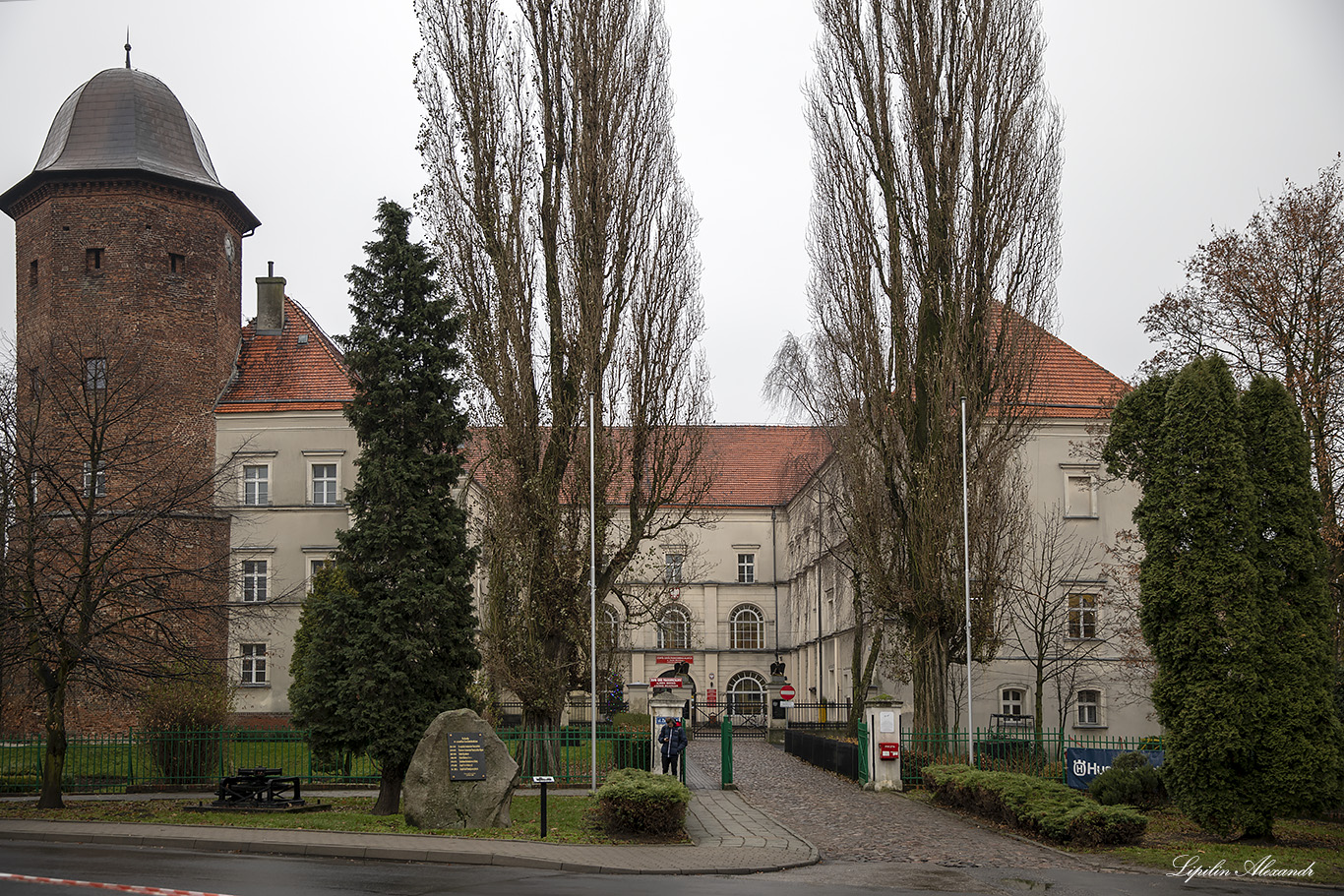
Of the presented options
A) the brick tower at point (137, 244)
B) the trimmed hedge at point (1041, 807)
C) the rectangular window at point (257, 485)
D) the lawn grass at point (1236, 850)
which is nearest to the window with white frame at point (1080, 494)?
the trimmed hedge at point (1041, 807)

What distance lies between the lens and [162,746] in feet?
75.0

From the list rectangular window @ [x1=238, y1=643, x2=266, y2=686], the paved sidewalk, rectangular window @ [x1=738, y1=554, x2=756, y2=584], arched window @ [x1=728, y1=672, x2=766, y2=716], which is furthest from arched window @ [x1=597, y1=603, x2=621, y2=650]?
rectangular window @ [x1=738, y1=554, x2=756, y2=584]

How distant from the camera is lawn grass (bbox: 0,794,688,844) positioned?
15.7 metres

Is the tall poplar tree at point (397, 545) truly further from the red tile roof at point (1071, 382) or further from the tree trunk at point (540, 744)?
the red tile roof at point (1071, 382)

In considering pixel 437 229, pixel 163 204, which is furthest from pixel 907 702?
pixel 163 204

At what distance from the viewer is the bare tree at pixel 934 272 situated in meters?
23.6

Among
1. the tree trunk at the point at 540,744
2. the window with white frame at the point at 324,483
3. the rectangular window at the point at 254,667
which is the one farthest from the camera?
the window with white frame at the point at 324,483

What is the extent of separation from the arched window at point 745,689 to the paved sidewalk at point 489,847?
40.6 metres

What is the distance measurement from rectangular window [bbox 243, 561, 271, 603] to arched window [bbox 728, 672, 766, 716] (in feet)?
83.0

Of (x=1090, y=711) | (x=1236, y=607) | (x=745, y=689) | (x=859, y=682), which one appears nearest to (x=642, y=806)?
(x=1236, y=607)

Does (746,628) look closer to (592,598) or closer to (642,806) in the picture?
(592,598)

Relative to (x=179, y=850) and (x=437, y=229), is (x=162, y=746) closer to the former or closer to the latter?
(x=179, y=850)

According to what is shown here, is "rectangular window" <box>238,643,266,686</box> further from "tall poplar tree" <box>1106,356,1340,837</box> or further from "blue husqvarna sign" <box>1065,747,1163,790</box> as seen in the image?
"tall poplar tree" <box>1106,356,1340,837</box>

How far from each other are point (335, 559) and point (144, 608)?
722cm
